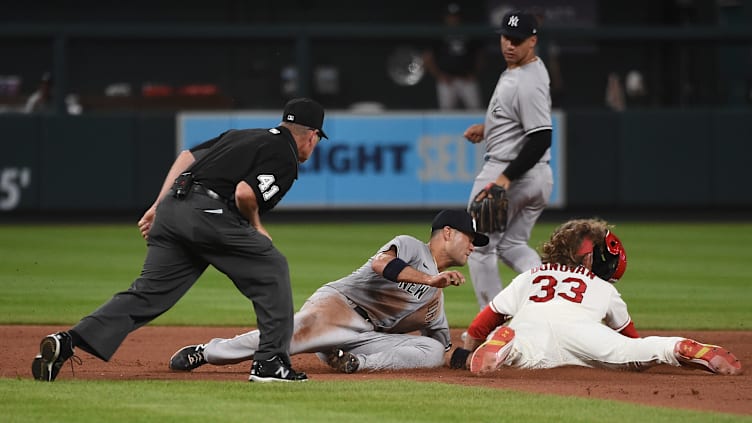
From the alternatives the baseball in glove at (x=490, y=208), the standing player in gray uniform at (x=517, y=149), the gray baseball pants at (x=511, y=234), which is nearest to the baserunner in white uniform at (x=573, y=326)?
the baseball in glove at (x=490, y=208)

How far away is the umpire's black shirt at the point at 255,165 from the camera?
5.82 m

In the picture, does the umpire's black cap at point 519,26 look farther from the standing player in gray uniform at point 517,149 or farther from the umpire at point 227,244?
the umpire at point 227,244

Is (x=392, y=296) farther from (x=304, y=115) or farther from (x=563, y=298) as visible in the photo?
(x=304, y=115)

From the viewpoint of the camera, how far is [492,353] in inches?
253

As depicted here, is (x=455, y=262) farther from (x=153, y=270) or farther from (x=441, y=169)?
(x=441, y=169)

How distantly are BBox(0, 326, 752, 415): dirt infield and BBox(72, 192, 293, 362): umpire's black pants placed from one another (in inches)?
15.9

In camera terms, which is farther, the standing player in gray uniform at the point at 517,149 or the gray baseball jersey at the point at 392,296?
the standing player in gray uniform at the point at 517,149

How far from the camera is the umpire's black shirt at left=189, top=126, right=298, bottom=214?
582 cm

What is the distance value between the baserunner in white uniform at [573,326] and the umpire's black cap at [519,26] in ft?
4.93

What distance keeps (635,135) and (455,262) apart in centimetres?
1051

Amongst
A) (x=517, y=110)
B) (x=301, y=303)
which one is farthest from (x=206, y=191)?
(x=301, y=303)

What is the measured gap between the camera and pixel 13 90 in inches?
715

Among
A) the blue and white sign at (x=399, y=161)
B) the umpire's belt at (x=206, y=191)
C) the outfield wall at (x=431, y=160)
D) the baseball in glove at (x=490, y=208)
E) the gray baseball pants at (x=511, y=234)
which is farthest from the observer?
the blue and white sign at (x=399, y=161)

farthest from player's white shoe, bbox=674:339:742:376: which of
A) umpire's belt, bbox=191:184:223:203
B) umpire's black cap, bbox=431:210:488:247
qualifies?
umpire's belt, bbox=191:184:223:203
